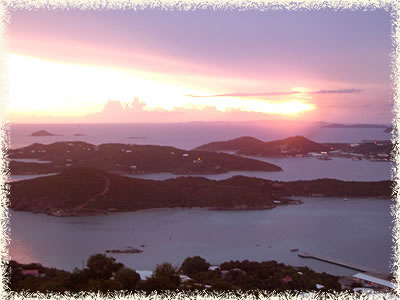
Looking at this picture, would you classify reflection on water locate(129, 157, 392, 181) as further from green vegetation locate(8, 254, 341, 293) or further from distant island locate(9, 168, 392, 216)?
green vegetation locate(8, 254, 341, 293)

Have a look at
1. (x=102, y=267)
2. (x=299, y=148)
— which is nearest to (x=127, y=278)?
(x=102, y=267)

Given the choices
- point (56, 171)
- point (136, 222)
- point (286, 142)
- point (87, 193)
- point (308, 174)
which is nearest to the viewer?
point (136, 222)

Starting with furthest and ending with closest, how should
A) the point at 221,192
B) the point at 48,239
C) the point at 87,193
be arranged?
1. the point at 221,192
2. the point at 87,193
3. the point at 48,239

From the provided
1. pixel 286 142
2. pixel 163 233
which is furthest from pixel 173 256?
pixel 286 142

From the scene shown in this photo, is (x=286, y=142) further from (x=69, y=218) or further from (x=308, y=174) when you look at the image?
(x=69, y=218)

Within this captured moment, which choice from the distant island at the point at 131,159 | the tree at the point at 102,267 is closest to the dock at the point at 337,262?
the tree at the point at 102,267

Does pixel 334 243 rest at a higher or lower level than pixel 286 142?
lower
